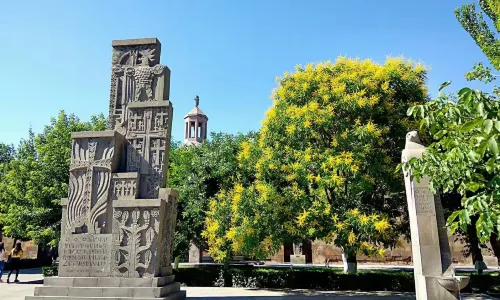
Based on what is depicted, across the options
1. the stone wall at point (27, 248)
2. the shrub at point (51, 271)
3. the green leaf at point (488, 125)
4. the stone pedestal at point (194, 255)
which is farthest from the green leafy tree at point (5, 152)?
the green leaf at point (488, 125)

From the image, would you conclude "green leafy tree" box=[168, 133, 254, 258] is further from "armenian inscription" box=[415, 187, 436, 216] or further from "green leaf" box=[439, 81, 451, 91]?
"green leaf" box=[439, 81, 451, 91]

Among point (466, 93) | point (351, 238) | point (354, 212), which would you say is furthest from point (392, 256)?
point (466, 93)

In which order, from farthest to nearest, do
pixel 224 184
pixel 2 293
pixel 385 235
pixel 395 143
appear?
pixel 224 184 < pixel 395 143 < pixel 385 235 < pixel 2 293

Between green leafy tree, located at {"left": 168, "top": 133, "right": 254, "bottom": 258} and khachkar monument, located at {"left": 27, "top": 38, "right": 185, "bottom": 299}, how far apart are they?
282 inches

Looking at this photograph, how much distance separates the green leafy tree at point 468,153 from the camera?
3.15 metres

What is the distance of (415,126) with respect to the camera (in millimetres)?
13273

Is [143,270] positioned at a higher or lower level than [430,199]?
lower

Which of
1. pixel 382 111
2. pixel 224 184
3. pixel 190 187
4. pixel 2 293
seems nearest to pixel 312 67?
pixel 382 111

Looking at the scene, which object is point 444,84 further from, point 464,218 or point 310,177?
point 310,177

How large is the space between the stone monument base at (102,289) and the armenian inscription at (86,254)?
0.63 feet

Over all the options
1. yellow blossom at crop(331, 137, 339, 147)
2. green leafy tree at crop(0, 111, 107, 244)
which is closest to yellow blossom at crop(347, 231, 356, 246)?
yellow blossom at crop(331, 137, 339, 147)

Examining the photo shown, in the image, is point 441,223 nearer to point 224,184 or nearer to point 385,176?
point 385,176

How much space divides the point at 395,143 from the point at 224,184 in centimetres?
768

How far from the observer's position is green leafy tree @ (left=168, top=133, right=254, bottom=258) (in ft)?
57.0
